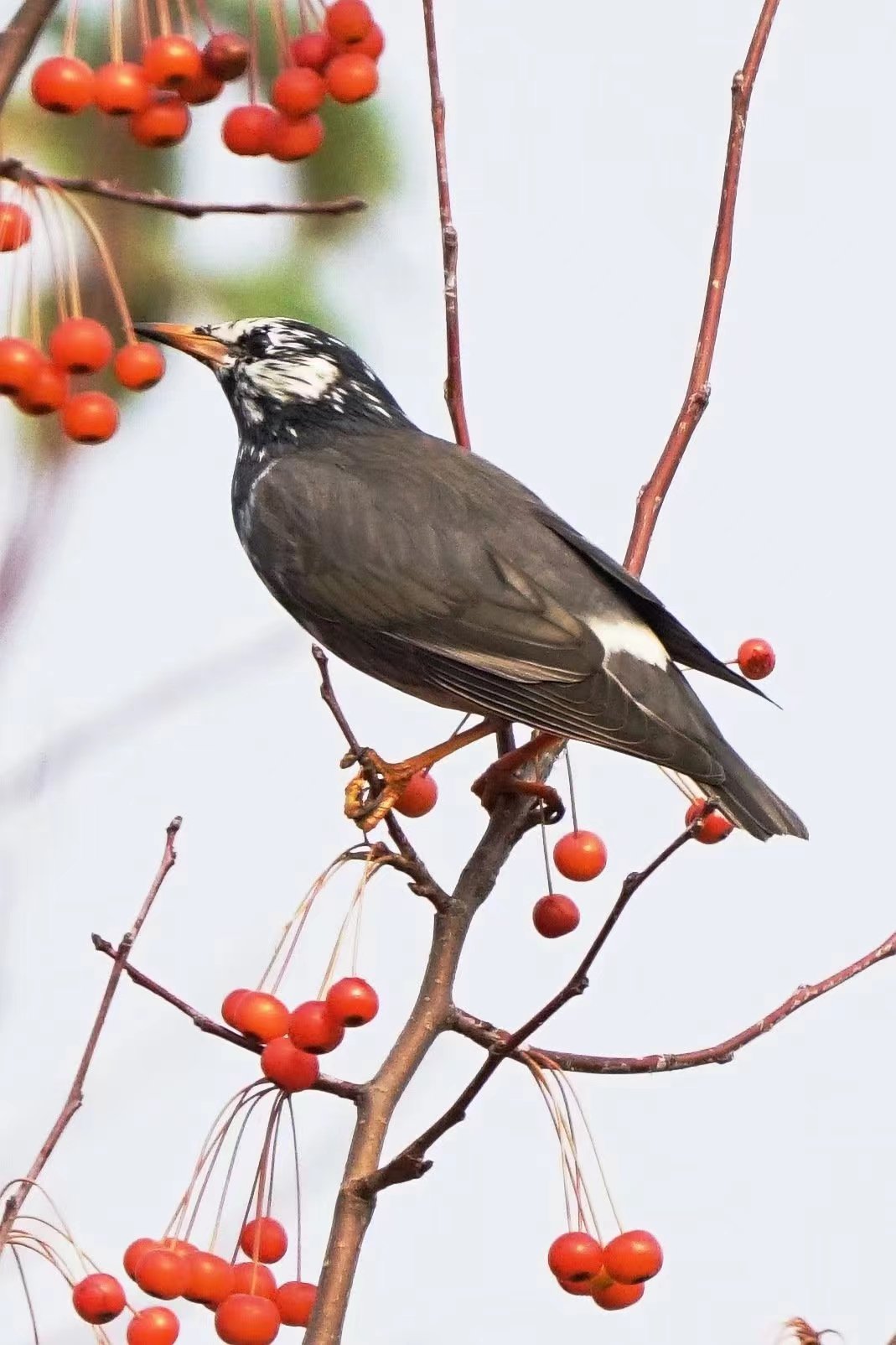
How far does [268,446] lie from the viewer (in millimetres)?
5797

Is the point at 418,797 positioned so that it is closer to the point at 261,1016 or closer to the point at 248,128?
the point at 261,1016

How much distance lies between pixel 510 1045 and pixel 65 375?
4.06ft

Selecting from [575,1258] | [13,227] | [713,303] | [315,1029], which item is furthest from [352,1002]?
[713,303]

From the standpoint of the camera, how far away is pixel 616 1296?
3.57 metres

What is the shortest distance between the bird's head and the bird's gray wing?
0.54 metres

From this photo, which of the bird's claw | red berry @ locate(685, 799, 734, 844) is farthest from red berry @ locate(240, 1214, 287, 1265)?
red berry @ locate(685, 799, 734, 844)

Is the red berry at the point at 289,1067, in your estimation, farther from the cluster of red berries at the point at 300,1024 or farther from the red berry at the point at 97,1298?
the red berry at the point at 97,1298

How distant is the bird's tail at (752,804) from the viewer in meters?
4.33

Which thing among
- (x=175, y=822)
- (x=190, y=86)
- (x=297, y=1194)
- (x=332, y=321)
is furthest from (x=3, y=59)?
(x=332, y=321)

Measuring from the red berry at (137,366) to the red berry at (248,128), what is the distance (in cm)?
41

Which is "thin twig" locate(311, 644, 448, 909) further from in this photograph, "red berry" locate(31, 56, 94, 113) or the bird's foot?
"red berry" locate(31, 56, 94, 113)

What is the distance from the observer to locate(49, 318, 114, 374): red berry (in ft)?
8.82

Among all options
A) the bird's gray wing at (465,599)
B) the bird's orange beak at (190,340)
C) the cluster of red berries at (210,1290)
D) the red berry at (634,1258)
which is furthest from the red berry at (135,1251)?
the bird's orange beak at (190,340)

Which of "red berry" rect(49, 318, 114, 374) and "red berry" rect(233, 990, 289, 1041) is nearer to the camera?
"red berry" rect(49, 318, 114, 374)
